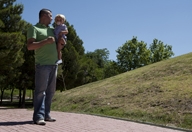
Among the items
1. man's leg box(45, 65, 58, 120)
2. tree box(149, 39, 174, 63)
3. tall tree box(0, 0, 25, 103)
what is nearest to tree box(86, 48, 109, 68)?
tree box(149, 39, 174, 63)

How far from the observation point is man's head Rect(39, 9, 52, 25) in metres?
5.15

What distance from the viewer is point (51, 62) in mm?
5156

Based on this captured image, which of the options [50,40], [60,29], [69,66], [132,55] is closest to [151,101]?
[60,29]

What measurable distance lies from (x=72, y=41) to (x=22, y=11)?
45.9ft

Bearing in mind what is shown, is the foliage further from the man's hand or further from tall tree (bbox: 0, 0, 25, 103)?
the man's hand

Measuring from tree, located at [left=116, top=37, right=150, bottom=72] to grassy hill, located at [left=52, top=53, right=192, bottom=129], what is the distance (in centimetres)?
3356

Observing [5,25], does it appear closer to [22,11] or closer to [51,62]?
[22,11]

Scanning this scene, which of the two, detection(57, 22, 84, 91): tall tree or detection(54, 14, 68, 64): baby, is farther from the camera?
detection(57, 22, 84, 91): tall tree

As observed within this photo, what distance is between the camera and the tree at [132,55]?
47.0 meters

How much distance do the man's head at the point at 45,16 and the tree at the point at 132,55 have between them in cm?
4241

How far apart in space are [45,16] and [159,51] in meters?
47.1

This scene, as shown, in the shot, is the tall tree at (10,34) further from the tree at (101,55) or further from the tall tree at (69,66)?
the tree at (101,55)

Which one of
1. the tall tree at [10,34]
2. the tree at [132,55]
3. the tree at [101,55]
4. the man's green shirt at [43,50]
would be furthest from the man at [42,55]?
the tree at [101,55]

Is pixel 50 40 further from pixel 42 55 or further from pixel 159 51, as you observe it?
pixel 159 51
